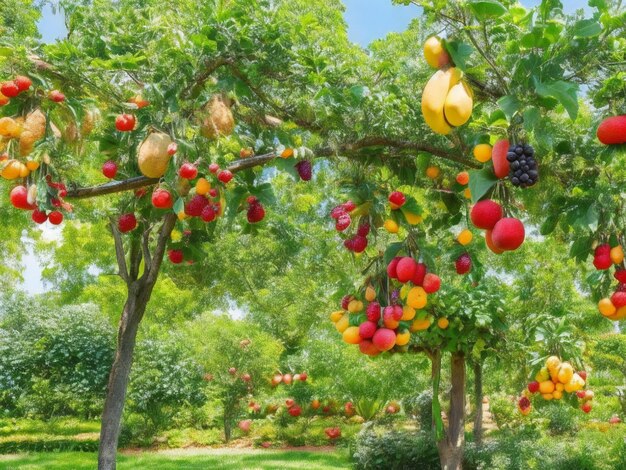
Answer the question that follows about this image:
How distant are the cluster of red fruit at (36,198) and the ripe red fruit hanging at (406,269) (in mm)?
1459

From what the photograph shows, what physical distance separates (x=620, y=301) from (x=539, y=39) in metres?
1.09

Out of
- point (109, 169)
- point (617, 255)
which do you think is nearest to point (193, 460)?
point (109, 169)

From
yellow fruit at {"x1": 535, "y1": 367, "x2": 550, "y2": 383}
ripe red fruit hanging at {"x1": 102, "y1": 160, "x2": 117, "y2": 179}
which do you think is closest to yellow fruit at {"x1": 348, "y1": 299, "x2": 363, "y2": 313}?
ripe red fruit hanging at {"x1": 102, "y1": 160, "x2": 117, "y2": 179}

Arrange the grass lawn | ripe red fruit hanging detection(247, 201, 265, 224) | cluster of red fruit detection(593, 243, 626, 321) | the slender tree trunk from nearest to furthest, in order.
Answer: cluster of red fruit detection(593, 243, 626, 321) < ripe red fruit hanging detection(247, 201, 265, 224) < the slender tree trunk < the grass lawn

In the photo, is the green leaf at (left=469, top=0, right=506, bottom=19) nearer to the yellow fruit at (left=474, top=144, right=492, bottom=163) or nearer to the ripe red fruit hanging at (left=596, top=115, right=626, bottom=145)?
the yellow fruit at (left=474, top=144, right=492, bottom=163)

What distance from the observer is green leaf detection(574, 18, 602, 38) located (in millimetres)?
1512

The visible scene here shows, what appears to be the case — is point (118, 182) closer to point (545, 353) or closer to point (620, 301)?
point (620, 301)

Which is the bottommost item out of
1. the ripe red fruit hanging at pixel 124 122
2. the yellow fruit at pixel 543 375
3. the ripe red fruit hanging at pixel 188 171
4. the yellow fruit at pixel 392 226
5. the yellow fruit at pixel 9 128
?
the yellow fruit at pixel 543 375

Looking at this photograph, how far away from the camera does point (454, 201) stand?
2943 mm

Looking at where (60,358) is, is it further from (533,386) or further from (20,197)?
(20,197)

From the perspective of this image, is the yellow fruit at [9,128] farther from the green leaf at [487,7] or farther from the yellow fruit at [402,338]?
the green leaf at [487,7]

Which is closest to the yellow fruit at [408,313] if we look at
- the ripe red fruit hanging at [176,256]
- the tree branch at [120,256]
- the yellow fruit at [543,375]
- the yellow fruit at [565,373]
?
the ripe red fruit hanging at [176,256]

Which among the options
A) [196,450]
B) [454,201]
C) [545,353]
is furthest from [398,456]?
[454,201]

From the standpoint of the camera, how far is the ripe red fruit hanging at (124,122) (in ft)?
7.96
